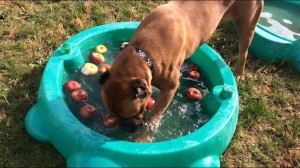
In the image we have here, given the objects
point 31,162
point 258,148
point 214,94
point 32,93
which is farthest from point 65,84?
point 258,148

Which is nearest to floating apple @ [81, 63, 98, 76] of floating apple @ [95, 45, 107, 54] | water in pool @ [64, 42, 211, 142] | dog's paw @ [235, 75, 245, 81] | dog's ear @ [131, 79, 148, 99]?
water in pool @ [64, 42, 211, 142]

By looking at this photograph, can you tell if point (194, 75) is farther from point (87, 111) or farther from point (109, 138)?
point (109, 138)

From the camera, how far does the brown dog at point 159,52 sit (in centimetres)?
392

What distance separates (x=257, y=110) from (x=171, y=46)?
180cm

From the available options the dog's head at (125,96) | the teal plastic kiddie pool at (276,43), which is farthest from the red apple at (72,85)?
the teal plastic kiddie pool at (276,43)

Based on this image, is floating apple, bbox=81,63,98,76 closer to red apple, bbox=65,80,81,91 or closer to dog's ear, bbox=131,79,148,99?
red apple, bbox=65,80,81,91

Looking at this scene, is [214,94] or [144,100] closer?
[144,100]

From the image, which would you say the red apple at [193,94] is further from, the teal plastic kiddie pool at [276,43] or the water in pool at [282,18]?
the water in pool at [282,18]

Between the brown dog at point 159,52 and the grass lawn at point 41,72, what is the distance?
36.5 inches

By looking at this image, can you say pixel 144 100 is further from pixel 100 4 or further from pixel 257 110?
pixel 100 4

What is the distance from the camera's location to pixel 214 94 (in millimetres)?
5055

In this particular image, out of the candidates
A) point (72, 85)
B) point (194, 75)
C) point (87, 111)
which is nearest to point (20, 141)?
point (87, 111)

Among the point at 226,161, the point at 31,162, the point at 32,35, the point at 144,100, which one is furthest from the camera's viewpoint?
the point at 32,35

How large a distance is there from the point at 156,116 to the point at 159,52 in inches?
36.7
